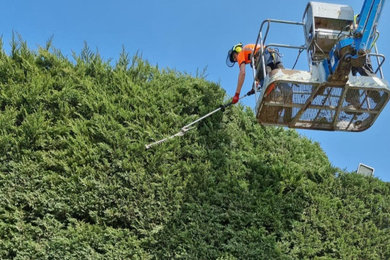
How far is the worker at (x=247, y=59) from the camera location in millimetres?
6246

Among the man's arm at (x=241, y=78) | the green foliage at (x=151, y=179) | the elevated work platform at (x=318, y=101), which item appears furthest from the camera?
the man's arm at (x=241, y=78)

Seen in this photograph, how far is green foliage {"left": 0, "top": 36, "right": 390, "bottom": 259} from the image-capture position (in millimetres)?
5773

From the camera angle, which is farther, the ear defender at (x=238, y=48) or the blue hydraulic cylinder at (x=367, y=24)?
the ear defender at (x=238, y=48)

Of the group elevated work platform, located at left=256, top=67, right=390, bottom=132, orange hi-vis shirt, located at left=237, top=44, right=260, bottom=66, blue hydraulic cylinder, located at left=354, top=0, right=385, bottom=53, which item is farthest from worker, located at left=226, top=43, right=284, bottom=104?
blue hydraulic cylinder, located at left=354, top=0, right=385, bottom=53

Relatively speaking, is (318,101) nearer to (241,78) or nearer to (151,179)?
(241,78)

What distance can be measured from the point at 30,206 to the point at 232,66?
4.16 meters

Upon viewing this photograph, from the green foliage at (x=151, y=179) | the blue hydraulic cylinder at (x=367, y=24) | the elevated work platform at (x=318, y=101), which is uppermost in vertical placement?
the blue hydraulic cylinder at (x=367, y=24)

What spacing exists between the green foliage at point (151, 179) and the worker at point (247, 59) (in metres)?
0.58

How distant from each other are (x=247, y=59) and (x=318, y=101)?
1.69 meters

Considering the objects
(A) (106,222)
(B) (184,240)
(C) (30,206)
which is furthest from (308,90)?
(C) (30,206)

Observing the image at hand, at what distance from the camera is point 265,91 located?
5516 mm

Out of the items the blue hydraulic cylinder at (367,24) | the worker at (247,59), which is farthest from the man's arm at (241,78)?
the blue hydraulic cylinder at (367,24)

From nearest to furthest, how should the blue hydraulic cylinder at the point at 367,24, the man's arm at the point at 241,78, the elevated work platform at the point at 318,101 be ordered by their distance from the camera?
the blue hydraulic cylinder at the point at 367,24 < the elevated work platform at the point at 318,101 < the man's arm at the point at 241,78

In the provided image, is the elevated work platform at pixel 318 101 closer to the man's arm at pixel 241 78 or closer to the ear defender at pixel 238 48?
the man's arm at pixel 241 78
